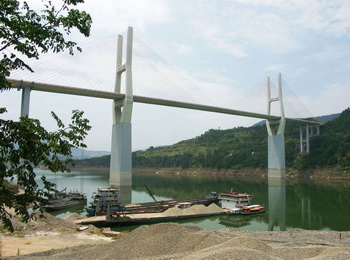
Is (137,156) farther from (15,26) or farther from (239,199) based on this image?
(15,26)

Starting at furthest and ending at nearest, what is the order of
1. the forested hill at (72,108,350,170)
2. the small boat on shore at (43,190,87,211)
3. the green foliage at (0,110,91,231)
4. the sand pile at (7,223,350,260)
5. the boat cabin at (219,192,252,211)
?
the forested hill at (72,108,350,170), the small boat on shore at (43,190,87,211), the boat cabin at (219,192,252,211), the sand pile at (7,223,350,260), the green foliage at (0,110,91,231)

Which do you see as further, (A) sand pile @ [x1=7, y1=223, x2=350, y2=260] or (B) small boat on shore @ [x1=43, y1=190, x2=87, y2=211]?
(B) small boat on shore @ [x1=43, y1=190, x2=87, y2=211]

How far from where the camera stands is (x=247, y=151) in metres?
74.3

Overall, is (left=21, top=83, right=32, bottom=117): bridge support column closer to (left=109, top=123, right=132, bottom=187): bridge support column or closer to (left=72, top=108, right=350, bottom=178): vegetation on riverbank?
(left=109, top=123, right=132, bottom=187): bridge support column

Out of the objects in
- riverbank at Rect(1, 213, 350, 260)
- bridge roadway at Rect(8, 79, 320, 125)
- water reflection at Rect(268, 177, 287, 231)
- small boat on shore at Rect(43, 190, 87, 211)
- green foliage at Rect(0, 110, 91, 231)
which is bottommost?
water reflection at Rect(268, 177, 287, 231)

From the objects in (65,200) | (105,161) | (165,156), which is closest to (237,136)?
(165,156)

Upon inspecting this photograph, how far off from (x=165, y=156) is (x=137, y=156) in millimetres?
10720

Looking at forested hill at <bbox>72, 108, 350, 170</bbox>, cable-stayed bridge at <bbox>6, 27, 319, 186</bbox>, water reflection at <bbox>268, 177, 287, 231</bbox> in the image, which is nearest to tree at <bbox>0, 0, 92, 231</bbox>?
water reflection at <bbox>268, 177, 287, 231</bbox>

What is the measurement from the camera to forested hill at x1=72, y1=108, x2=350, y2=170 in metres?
59.1

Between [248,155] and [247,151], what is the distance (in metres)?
2.63

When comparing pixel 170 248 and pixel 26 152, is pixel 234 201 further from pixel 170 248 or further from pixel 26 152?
pixel 26 152

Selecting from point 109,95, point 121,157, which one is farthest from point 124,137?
point 109,95

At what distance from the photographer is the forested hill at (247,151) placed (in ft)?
194

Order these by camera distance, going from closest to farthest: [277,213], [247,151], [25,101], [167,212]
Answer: [167,212]
[277,213]
[25,101]
[247,151]
